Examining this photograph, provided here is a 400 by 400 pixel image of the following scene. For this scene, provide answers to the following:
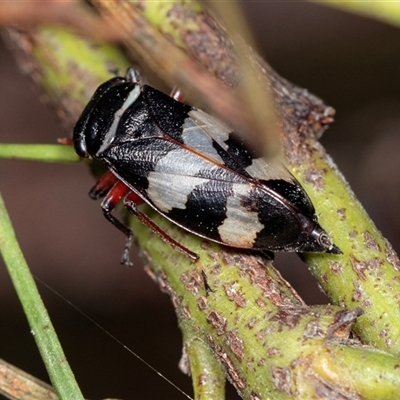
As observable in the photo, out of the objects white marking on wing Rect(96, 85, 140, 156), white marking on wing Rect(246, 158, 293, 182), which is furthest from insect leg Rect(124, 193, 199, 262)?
white marking on wing Rect(246, 158, 293, 182)

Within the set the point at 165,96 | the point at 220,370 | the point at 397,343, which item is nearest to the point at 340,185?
the point at 397,343

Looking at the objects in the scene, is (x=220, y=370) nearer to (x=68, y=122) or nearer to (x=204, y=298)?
(x=204, y=298)

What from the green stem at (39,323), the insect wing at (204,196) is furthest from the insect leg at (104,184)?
the green stem at (39,323)

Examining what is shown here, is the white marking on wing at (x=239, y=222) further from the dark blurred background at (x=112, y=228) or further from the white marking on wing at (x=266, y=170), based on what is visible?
the dark blurred background at (x=112, y=228)

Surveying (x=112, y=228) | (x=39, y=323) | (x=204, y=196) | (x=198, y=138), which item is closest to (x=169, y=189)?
(x=204, y=196)

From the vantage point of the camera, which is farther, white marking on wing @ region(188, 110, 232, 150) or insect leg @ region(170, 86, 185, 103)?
insect leg @ region(170, 86, 185, 103)

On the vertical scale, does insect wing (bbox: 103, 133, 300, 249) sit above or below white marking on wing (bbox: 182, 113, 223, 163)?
below

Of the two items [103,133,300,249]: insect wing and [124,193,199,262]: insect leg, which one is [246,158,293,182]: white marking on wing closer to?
[103,133,300,249]: insect wing
